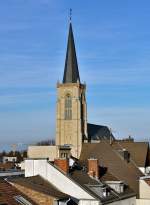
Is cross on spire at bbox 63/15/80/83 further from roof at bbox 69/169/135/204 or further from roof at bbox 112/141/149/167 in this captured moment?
roof at bbox 69/169/135/204

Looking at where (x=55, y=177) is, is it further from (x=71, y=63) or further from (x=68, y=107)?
(x=68, y=107)

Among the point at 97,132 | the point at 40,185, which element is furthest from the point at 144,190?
the point at 97,132

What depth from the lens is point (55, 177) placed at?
37.6m

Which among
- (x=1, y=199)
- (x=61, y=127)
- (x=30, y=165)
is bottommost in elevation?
(x=1, y=199)

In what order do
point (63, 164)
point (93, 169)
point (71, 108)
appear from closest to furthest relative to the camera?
point (63, 164), point (93, 169), point (71, 108)

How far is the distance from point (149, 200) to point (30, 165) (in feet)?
41.8

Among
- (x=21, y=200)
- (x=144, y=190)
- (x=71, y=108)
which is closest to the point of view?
(x=21, y=200)

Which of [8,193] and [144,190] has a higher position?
[144,190]

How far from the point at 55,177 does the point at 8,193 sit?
7027 mm

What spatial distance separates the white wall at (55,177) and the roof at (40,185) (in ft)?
1.40

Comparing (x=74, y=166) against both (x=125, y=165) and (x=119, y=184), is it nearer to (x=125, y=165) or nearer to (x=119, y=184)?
(x=119, y=184)

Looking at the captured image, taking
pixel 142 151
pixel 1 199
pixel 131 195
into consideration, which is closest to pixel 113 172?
pixel 131 195

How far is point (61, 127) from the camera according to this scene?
445 feet

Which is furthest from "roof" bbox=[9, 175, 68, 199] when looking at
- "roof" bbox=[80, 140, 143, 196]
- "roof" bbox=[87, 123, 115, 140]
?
"roof" bbox=[87, 123, 115, 140]
